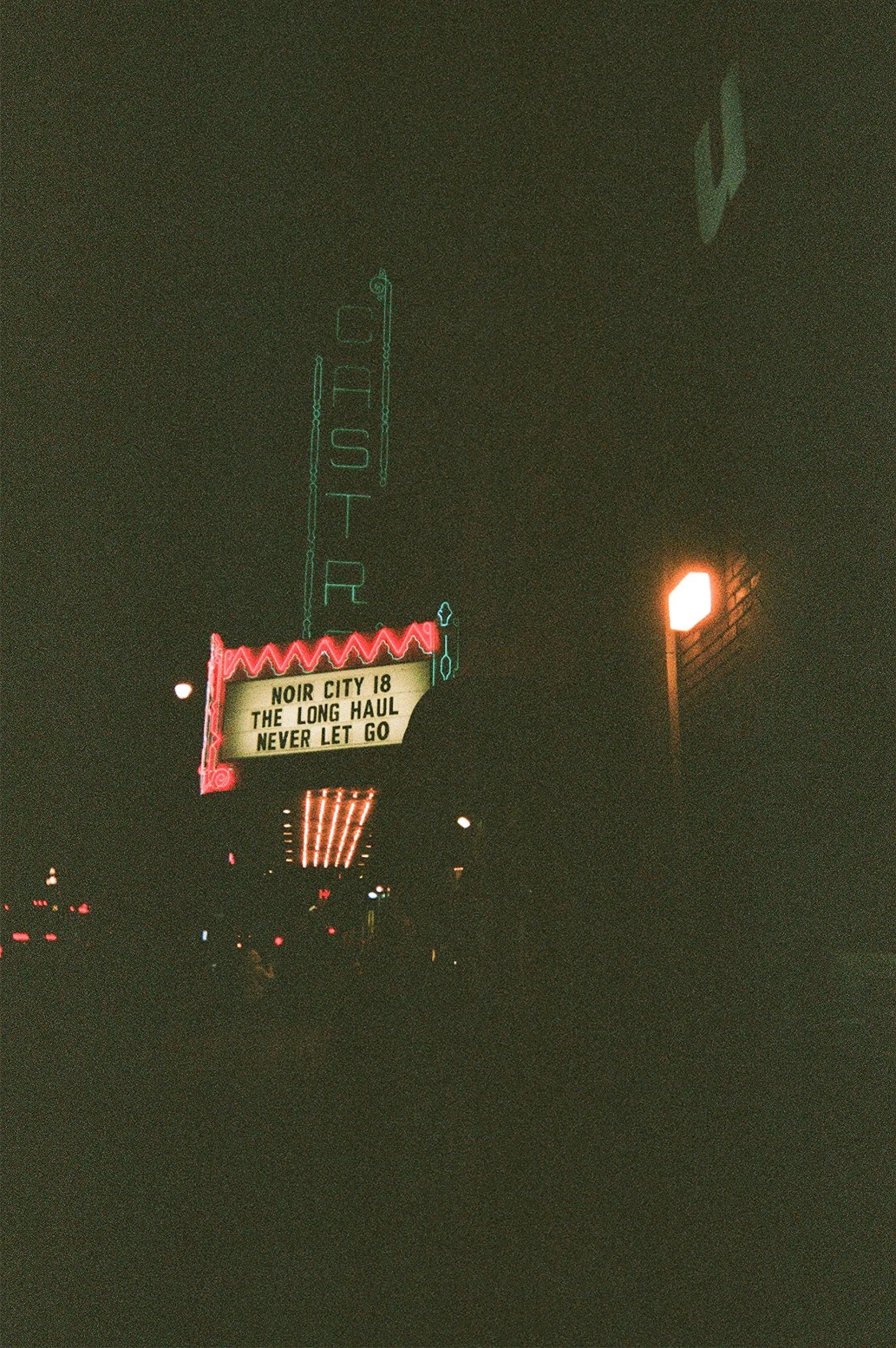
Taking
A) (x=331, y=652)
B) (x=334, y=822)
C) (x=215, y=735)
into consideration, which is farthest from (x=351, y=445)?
(x=334, y=822)

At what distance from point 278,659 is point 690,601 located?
821cm

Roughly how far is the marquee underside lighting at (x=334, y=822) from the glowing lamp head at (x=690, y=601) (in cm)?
720

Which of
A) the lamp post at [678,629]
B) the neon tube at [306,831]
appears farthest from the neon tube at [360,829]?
the lamp post at [678,629]

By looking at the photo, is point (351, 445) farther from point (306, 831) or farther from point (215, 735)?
point (306, 831)

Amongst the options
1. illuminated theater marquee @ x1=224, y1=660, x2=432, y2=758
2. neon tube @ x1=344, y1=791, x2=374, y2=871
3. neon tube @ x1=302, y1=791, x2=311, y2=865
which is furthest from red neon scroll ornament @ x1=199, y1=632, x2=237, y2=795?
neon tube @ x1=344, y1=791, x2=374, y2=871

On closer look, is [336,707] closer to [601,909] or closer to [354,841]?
[601,909]

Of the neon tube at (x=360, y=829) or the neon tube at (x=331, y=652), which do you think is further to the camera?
the neon tube at (x=360, y=829)

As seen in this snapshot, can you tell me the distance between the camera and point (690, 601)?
5.95 metres

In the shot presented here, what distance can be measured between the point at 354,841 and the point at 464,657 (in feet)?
55.7

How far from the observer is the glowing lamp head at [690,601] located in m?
5.77

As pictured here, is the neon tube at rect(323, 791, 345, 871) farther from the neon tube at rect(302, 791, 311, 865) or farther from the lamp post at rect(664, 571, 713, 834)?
the lamp post at rect(664, 571, 713, 834)

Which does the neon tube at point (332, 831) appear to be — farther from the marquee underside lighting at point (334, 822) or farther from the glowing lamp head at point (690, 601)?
the glowing lamp head at point (690, 601)

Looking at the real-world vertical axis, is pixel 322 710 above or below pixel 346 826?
below

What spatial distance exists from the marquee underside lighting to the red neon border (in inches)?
63.8
